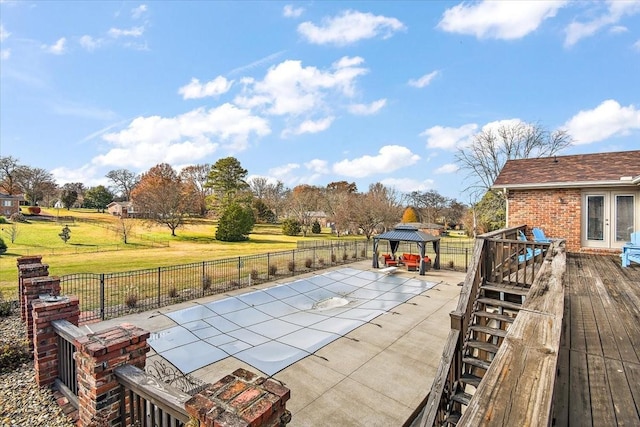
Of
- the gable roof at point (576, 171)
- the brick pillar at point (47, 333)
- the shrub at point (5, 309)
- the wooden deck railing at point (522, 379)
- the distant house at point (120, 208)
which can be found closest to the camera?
the wooden deck railing at point (522, 379)

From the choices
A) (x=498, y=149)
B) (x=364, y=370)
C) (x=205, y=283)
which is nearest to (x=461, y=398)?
(x=364, y=370)

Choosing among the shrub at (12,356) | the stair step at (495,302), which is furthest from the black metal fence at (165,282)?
the stair step at (495,302)

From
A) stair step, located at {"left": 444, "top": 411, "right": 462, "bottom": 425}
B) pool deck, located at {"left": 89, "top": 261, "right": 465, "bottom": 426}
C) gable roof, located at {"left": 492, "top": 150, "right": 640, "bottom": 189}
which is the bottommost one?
pool deck, located at {"left": 89, "top": 261, "right": 465, "bottom": 426}

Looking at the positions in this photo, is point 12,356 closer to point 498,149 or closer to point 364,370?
point 364,370

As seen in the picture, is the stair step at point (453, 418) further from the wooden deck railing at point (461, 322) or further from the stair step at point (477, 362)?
the stair step at point (477, 362)

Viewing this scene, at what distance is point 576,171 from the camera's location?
10.7 meters

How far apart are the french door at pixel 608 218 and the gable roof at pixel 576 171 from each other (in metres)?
0.61

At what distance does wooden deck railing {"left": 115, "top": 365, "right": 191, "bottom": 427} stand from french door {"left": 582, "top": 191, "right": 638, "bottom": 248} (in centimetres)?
1292

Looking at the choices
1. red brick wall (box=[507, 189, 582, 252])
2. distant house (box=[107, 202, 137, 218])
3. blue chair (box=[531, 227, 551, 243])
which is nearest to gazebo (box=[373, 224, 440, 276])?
red brick wall (box=[507, 189, 582, 252])

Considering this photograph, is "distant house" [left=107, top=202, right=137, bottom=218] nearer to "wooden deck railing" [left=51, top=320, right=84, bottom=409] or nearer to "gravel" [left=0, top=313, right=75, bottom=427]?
"gravel" [left=0, top=313, right=75, bottom=427]

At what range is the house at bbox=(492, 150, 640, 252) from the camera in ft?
31.2

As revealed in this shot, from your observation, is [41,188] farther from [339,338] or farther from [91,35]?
[339,338]

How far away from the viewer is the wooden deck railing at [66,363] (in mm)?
3660

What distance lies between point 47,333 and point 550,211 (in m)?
13.8
